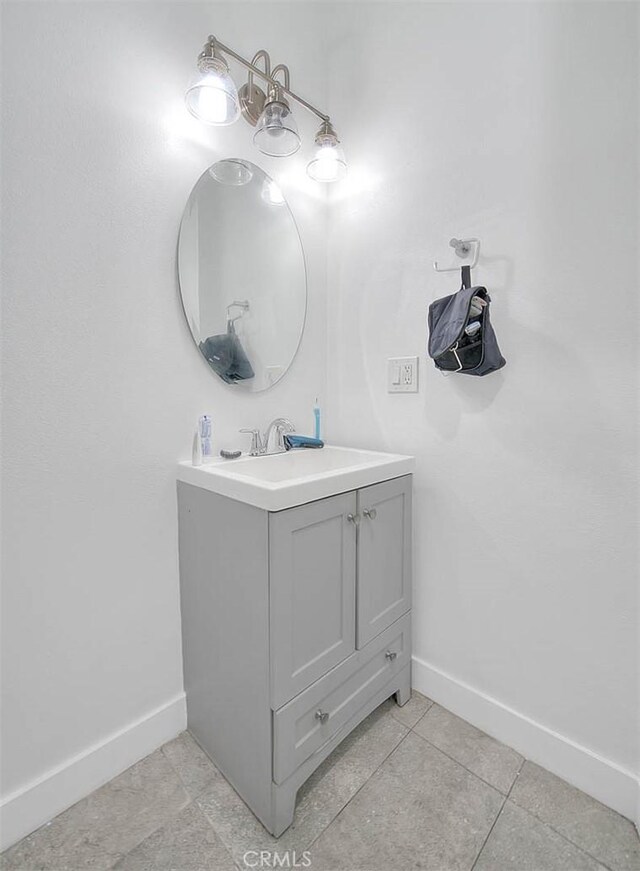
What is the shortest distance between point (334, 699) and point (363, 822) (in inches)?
11.4

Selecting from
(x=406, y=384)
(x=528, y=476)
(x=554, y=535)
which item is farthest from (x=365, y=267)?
(x=554, y=535)

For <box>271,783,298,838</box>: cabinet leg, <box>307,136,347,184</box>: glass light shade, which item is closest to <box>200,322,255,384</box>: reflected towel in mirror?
<box>307,136,347,184</box>: glass light shade

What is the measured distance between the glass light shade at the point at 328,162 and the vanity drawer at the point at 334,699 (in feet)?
5.59

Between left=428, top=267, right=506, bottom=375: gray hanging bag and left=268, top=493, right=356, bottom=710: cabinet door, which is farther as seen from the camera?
left=428, top=267, right=506, bottom=375: gray hanging bag

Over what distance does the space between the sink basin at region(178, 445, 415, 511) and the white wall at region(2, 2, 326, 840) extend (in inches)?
7.4

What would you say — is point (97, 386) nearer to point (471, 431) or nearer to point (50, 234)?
point (50, 234)

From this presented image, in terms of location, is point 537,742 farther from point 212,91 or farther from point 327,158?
point 212,91

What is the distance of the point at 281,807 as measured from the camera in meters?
1.08

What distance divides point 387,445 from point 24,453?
1218 millimetres

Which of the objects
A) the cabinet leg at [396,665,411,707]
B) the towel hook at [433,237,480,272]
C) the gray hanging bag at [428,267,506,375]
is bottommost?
the cabinet leg at [396,665,411,707]

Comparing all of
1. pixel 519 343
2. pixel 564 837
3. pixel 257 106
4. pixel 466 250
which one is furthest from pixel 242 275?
pixel 564 837

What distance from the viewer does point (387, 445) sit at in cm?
170

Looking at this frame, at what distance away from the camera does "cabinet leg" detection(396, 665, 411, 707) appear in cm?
155
